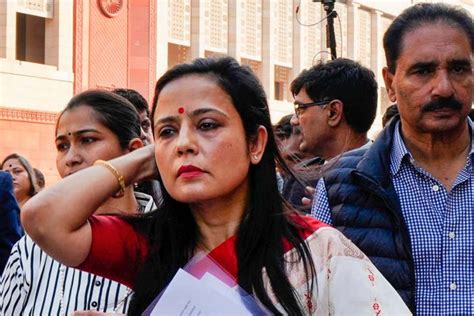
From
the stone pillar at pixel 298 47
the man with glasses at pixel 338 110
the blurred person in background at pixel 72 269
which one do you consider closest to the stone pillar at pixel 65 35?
the stone pillar at pixel 298 47

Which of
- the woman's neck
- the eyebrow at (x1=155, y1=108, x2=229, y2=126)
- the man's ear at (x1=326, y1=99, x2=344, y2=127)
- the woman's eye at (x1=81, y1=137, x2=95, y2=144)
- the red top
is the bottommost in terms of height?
the red top

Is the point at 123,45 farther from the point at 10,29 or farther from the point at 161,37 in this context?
the point at 10,29

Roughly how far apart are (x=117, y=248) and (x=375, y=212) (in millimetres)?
774

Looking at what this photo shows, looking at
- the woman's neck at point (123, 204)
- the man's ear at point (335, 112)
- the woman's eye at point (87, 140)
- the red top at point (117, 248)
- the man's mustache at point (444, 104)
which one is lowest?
the red top at point (117, 248)

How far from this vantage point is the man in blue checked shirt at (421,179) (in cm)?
235

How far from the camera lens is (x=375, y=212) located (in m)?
2.41

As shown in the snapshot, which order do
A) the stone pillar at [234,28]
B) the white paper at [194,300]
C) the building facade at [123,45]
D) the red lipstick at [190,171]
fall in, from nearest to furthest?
the white paper at [194,300] < the red lipstick at [190,171] < the building facade at [123,45] < the stone pillar at [234,28]

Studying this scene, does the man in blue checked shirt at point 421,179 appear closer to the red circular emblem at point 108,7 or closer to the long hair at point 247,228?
the long hair at point 247,228

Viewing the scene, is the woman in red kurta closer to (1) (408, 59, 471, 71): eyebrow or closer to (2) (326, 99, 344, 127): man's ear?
(1) (408, 59, 471, 71): eyebrow

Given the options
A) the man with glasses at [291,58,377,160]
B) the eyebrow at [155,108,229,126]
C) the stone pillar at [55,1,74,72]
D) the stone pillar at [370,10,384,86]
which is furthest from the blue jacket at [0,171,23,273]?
the stone pillar at [370,10,384,86]

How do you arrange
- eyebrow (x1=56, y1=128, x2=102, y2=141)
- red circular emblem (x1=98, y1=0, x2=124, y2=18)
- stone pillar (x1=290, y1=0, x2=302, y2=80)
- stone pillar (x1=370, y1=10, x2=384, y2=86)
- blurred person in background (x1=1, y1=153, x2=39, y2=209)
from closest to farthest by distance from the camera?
eyebrow (x1=56, y1=128, x2=102, y2=141) < blurred person in background (x1=1, y1=153, x2=39, y2=209) < red circular emblem (x1=98, y1=0, x2=124, y2=18) < stone pillar (x1=290, y1=0, x2=302, y2=80) < stone pillar (x1=370, y1=10, x2=384, y2=86)

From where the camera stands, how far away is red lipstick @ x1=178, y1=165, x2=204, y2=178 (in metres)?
1.86

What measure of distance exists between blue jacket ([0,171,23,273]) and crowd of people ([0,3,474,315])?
1.48 m

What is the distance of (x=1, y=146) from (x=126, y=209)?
14.9 m
